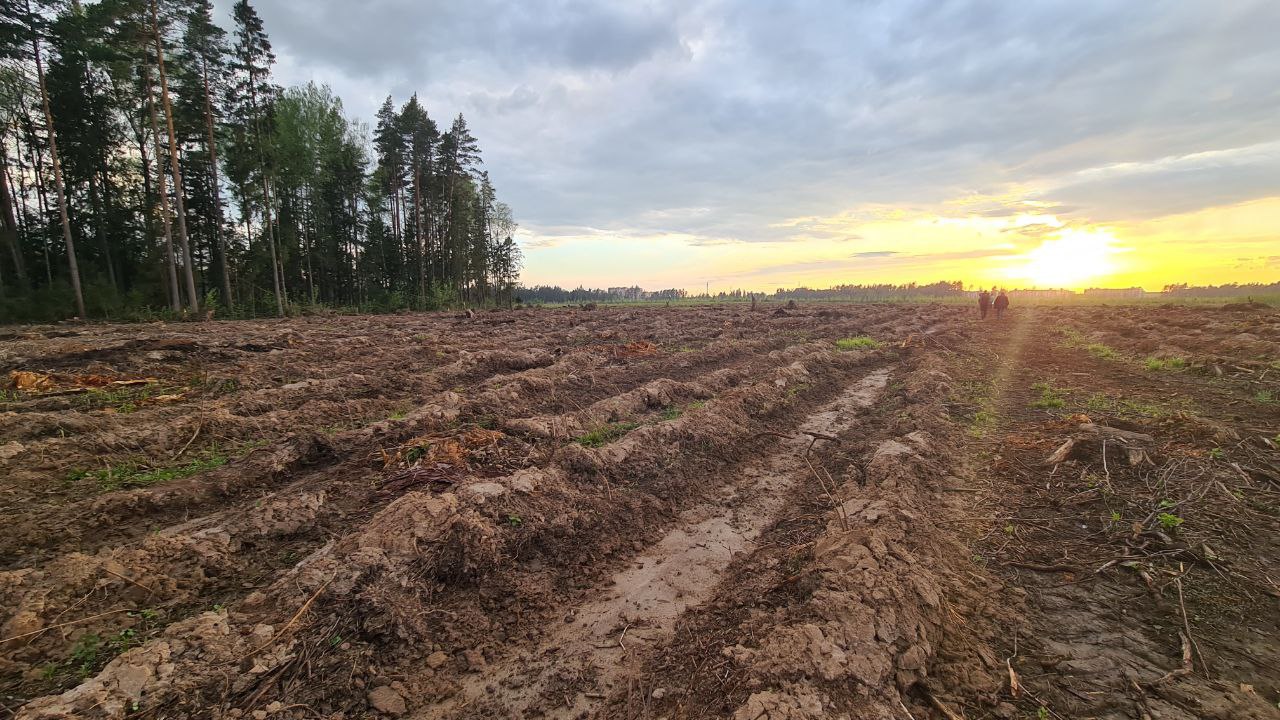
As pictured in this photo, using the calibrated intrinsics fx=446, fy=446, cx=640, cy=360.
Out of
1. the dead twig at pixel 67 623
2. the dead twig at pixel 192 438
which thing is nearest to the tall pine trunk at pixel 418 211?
the dead twig at pixel 192 438

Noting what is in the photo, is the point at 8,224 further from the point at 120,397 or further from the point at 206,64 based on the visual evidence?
the point at 120,397

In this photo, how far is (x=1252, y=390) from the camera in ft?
31.3

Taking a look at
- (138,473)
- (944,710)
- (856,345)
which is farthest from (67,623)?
(856,345)

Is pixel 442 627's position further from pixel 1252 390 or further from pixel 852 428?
pixel 1252 390

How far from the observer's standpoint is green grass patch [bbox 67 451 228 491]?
19.6ft

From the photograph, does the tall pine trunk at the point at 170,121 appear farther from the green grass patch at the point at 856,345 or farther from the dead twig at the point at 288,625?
the green grass patch at the point at 856,345

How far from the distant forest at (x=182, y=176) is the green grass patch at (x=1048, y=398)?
3268 cm

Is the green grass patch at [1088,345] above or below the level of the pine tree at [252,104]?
below

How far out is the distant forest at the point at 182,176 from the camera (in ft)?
66.9

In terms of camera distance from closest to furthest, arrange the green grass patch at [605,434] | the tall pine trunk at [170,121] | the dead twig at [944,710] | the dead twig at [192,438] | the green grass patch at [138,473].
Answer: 1. the dead twig at [944,710]
2. the green grass patch at [138,473]
3. the dead twig at [192,438]
4. the green grass patch at [605,434]
5. the tall pine trunk at [170,121]

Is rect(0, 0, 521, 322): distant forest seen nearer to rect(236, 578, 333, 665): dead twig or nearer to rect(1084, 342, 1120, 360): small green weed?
rect(236, 578, 333, 665): dead twig

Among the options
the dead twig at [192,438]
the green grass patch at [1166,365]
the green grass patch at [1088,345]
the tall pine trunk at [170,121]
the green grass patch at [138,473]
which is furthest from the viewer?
the tall pine trunk at [170,121]

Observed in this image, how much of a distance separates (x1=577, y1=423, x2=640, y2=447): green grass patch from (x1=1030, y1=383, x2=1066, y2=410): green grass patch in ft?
28.5

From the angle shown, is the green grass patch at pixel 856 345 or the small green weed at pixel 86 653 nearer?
the small green weed at pixel 86 653
